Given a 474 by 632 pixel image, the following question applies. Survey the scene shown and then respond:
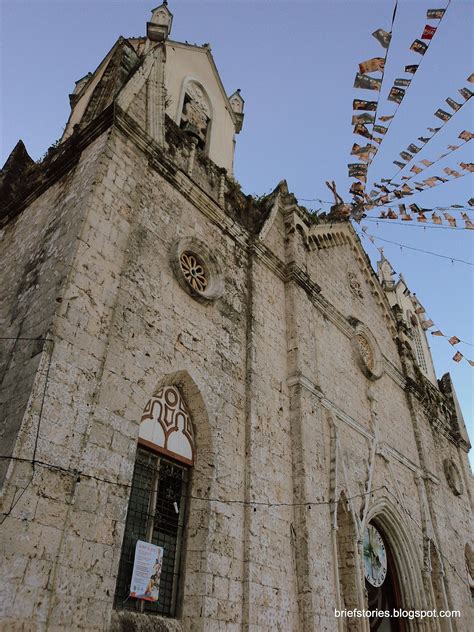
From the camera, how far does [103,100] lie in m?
8.77

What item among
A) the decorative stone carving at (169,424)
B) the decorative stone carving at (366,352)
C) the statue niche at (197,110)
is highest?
the statue niche at (197,110)

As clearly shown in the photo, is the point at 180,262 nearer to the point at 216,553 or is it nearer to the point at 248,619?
the point at 216,553

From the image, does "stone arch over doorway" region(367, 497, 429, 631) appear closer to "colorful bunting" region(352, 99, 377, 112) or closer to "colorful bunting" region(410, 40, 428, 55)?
"colorful bunting" region(352, 99, 377, 112)

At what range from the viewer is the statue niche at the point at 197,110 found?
38.0 ft

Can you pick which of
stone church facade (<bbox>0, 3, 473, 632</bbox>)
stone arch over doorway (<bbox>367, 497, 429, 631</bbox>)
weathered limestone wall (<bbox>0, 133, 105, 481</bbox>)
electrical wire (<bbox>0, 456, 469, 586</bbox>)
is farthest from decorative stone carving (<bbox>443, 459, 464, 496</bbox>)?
weathered limestone wall (<bbox>0, 133, 105, 481</bbox>)

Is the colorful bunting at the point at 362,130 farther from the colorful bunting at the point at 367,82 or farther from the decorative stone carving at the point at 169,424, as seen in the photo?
the decorative stone carving at the point at 169,424

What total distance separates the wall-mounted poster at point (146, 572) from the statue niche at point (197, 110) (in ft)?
27.8

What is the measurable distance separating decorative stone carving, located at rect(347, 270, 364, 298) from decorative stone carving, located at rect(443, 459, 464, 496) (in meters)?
5.97

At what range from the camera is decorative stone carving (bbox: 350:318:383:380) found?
12492 mm

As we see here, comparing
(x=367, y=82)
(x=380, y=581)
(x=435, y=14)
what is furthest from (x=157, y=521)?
(x=435, y=14)

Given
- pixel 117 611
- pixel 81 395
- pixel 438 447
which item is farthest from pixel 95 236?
pixel 438 447

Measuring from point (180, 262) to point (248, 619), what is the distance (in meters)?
5.11

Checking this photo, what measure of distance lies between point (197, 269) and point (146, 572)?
15.5ft

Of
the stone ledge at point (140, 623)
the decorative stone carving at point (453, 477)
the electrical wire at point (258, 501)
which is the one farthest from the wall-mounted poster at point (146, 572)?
the decorative stone carving at point (453, 477)
